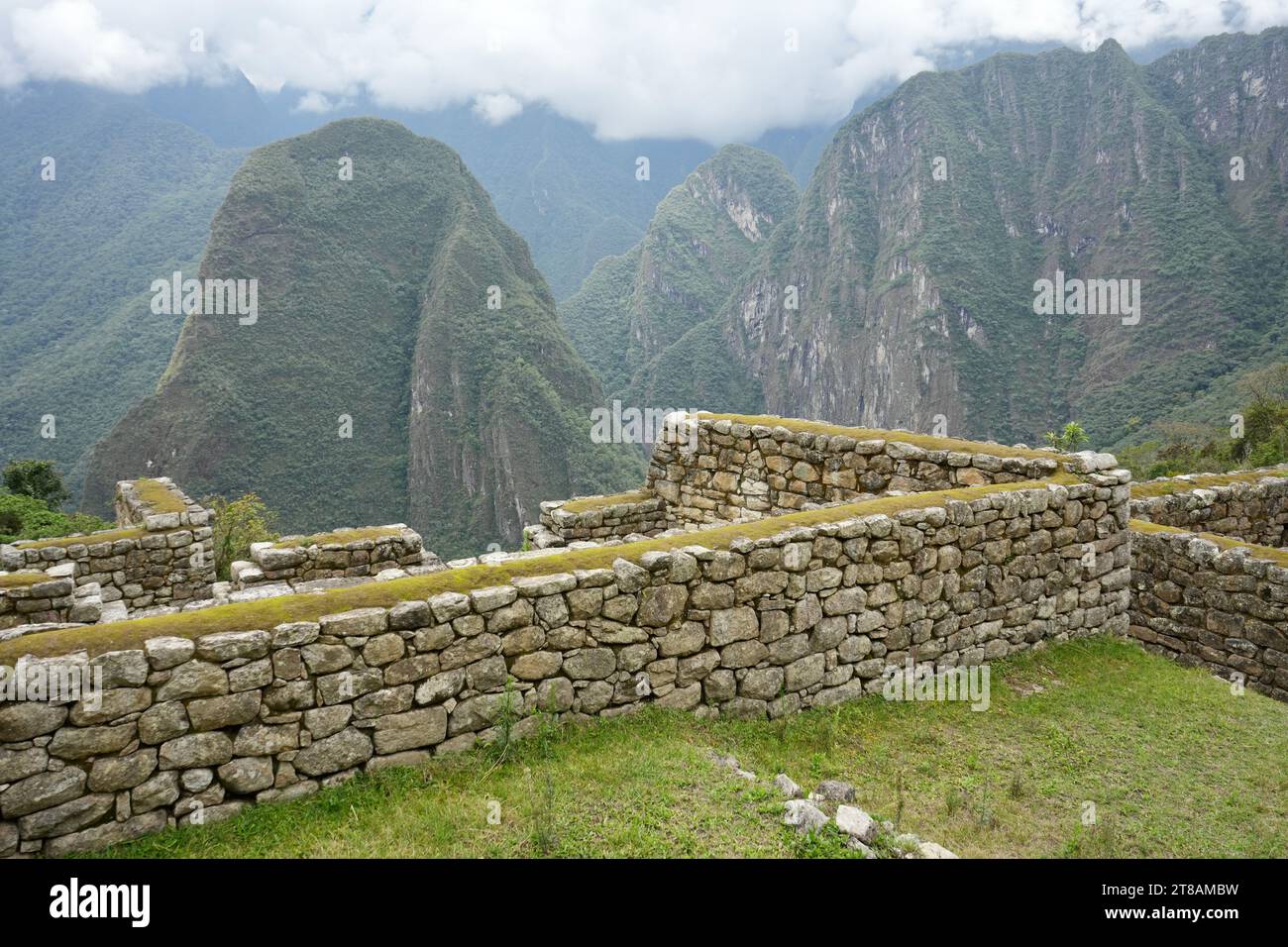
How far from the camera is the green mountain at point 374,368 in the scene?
293ft

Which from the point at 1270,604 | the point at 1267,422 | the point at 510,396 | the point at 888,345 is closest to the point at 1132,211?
Answer: the point at 888,345

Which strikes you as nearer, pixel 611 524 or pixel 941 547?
pixel 941 547

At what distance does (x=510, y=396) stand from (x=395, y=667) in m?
105

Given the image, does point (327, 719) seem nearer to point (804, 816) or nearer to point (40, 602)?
Answer: point (804, 816)

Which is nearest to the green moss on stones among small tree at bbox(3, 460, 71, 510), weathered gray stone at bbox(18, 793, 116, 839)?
weathered gray stone at bbox(18, 793, 116, 839)

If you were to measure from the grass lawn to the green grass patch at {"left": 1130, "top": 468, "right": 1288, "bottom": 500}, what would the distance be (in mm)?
4695

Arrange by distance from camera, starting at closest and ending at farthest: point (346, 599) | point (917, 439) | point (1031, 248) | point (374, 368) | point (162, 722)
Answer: point (162, 722) < point (346, 599) < point (917, 439) < point (374, 368) < point (1031, 248)

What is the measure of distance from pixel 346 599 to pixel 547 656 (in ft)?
4.13

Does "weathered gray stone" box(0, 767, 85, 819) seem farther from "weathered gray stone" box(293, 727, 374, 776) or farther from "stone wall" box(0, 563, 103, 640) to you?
"stone wall" box(0, 563, 103, 640)

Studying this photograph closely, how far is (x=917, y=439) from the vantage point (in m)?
9.16

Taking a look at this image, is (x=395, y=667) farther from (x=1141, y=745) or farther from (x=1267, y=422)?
(x=1267, y=422)

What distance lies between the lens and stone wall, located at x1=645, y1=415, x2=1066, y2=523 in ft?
27.1

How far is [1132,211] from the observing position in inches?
5497

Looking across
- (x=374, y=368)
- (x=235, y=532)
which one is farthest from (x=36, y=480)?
(x=374, y=368)
